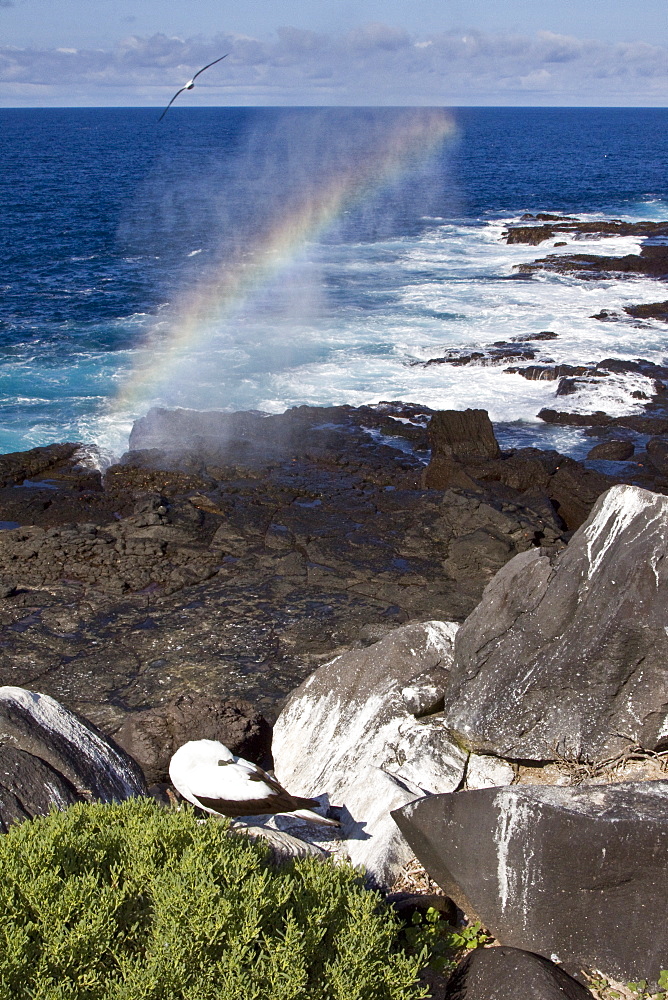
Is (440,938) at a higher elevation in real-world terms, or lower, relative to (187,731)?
higher

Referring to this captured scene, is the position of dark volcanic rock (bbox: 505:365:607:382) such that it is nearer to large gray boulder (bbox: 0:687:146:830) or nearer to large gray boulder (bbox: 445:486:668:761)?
large gray boulder (bbox: 445:486:668:761)

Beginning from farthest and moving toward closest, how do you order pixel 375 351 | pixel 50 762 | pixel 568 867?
pixel 375 351
pixel 50 762
pixel 568 867

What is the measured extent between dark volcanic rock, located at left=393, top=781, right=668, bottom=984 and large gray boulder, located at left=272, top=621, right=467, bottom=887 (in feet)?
2.59

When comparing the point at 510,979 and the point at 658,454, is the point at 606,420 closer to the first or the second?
the point at 658,454

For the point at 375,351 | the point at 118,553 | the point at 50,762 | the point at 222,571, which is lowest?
the point at 222,571

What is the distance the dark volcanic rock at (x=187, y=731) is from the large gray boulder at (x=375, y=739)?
0.51 m

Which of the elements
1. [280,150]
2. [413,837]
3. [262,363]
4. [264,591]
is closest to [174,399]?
[262,363]

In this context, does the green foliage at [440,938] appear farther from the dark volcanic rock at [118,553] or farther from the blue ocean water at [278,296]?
the blue ocean water at [278,296]

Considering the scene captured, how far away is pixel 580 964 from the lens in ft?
20.1

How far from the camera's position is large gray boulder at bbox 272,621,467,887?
772 centimetres

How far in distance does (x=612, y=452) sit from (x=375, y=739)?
52.1 feet

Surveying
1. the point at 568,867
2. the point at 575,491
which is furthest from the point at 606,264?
the point at 568,867

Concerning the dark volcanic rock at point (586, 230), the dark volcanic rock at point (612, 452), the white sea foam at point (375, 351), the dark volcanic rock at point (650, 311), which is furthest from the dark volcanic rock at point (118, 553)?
the dark volcanic rock at point (586, 230)

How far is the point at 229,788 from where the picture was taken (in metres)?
7.80
